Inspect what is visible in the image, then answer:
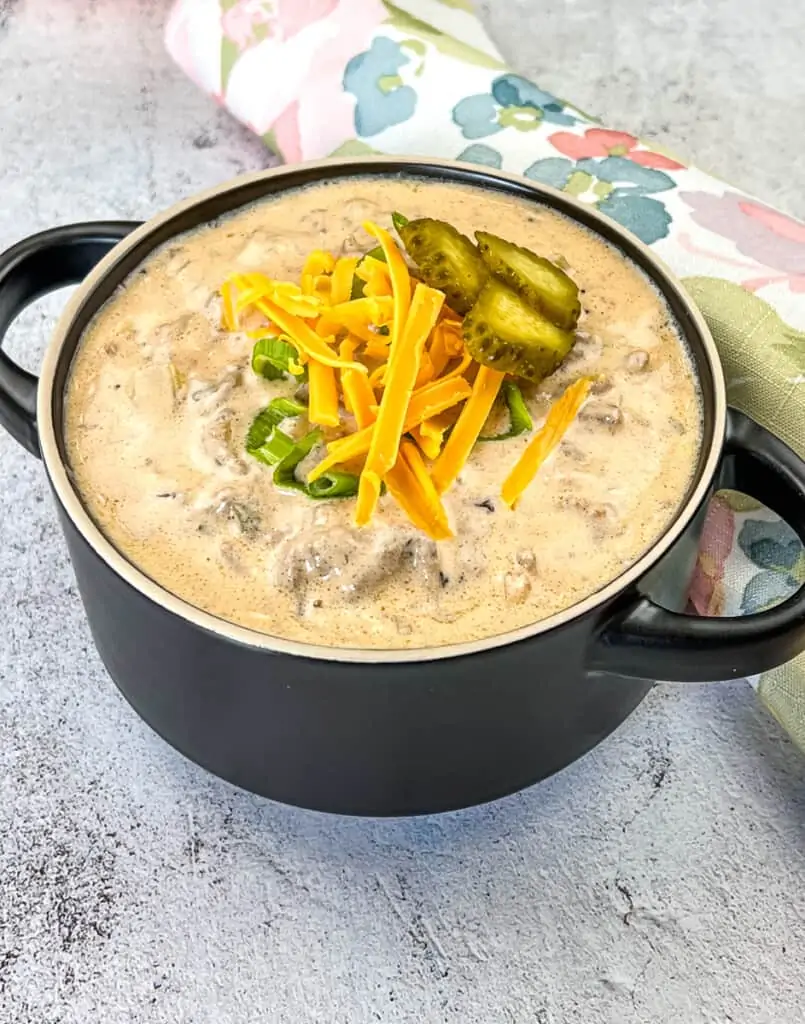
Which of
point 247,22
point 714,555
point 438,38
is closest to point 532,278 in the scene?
point 714,555

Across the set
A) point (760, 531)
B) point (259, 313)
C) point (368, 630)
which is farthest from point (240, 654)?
point (760, 531)

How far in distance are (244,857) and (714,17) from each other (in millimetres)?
1289

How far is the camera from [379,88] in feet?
4.22

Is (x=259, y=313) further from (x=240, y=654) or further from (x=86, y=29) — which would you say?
(x=86, y=29)

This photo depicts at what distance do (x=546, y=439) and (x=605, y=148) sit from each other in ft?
1.48

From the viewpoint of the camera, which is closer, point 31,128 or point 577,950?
point 577,950

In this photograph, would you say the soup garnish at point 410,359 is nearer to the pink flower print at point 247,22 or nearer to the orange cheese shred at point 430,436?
the orange cheese shred at point 430,436

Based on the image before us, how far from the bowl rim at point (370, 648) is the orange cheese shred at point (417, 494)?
107 millimetres

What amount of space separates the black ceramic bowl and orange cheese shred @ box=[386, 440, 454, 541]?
114 millimetres

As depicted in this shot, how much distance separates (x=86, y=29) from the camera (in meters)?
1.63

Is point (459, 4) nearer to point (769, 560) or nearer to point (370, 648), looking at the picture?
point (769, 560)

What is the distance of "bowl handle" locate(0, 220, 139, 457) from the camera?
89 centimetres

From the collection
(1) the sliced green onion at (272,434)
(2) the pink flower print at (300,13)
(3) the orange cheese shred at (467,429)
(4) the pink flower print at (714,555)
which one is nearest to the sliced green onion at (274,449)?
(1) the sliced green onion at (272,434)

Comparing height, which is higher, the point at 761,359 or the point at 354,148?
the point at 761,359
